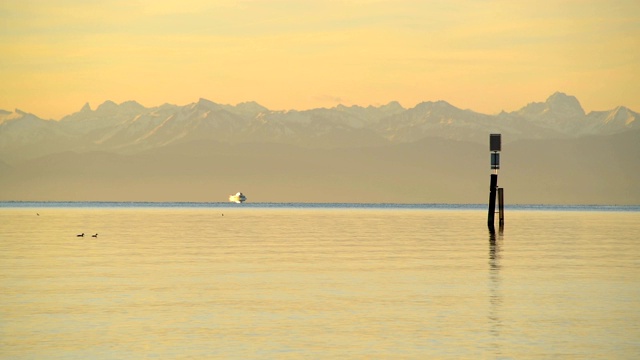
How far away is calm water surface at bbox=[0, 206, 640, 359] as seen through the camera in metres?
25.5

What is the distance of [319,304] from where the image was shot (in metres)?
33.7

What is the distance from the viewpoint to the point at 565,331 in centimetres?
2803

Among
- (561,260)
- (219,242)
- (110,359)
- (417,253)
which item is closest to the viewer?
(110,359)

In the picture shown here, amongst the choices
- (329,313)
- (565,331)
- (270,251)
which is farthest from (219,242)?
(565,331)

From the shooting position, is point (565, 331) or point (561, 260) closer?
point (565, 331)

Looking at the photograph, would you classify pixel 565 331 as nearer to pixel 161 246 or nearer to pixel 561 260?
pixel 561 260

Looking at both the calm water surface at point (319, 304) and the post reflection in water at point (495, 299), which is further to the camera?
the post reflection in water at point (495, 299)

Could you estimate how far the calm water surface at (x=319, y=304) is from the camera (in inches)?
1003

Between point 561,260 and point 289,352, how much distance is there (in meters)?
A: 31.8

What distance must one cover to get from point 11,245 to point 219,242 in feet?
45.0

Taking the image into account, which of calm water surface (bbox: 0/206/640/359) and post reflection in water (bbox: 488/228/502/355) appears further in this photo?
post reflection in water (bbox: 488/228/502/355)

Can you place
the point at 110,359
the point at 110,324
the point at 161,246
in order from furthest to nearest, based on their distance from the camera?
1. the point at 161,246
2. the point at 110,324
3. the point at 110,359

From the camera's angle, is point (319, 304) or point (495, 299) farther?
point (495, 299)

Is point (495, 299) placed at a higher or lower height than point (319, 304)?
higher
